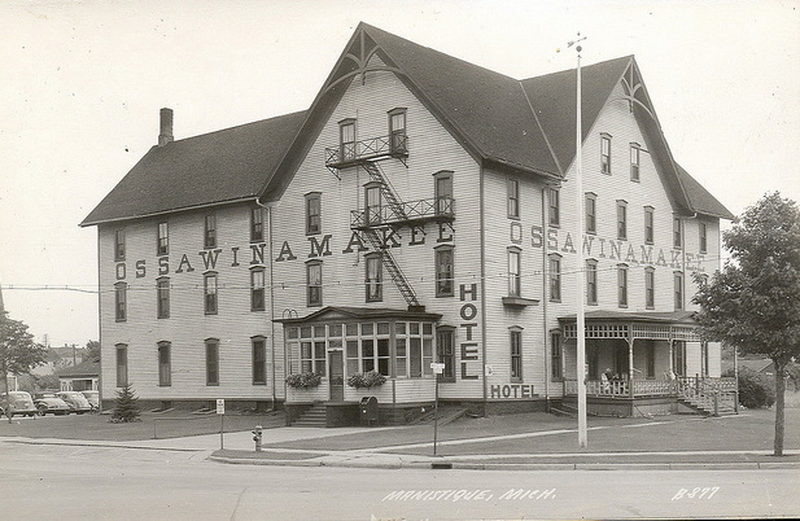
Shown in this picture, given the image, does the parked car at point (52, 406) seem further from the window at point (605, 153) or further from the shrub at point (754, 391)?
the shrub at point (754, 391)

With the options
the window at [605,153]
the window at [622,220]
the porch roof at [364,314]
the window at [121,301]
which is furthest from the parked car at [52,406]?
the window at [605,153]

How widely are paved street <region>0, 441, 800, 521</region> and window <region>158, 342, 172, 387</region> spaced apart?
24879 mm

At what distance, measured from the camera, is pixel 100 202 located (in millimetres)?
52688

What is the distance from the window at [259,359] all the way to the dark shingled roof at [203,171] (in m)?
6.46

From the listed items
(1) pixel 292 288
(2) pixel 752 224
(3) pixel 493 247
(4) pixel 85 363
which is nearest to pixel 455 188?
(3) pixel 493 247

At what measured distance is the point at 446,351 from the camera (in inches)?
1484

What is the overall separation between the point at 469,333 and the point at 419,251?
3.90m

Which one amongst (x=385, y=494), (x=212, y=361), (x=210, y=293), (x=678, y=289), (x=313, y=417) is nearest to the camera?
(x=385, y=494)

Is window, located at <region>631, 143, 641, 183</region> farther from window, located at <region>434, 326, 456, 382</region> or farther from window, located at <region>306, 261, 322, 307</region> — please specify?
window, located at <region>306, 261, 322, 307</region>

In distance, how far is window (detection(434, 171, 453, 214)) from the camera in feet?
123

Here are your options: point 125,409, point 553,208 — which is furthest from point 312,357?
point 553,208

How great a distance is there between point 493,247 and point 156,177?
2201 cm

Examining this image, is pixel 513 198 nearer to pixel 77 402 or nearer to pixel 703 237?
pixel 703 237

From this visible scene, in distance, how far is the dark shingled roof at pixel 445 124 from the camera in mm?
38281
